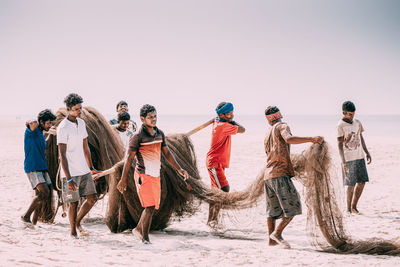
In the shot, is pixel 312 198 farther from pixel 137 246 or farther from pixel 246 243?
pixel 137 246

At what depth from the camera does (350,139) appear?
272 inches

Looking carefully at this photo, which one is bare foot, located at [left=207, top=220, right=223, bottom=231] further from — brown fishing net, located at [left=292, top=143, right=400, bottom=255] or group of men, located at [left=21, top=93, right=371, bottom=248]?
brown fishing net, located at [left=292, top=143, right=400, bottom=255]

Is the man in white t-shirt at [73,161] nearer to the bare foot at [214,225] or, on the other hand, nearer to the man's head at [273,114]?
the bare foot at [214,225]

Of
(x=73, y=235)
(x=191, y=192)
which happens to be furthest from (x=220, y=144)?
(x=73, y=235)

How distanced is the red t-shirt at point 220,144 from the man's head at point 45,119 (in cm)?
255

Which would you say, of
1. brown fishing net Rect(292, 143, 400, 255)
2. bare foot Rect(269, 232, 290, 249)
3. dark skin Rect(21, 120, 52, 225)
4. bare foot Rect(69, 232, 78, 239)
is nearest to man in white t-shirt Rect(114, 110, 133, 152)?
dark skin Rect(21, 120, 52, 225)

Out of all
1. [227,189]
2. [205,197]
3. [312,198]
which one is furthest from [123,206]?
[312,198]

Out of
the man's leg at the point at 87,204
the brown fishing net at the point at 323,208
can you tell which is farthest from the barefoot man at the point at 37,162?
the brown fishing net at the point at 323,208

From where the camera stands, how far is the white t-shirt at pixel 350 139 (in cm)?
689

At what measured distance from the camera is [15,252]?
4219 mm

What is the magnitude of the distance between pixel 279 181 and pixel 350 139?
9.02ft

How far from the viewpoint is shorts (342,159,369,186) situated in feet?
22.5

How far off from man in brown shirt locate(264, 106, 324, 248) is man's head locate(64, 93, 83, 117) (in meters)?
2.55

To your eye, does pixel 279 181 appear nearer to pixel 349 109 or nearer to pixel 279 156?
pixel 279 156
